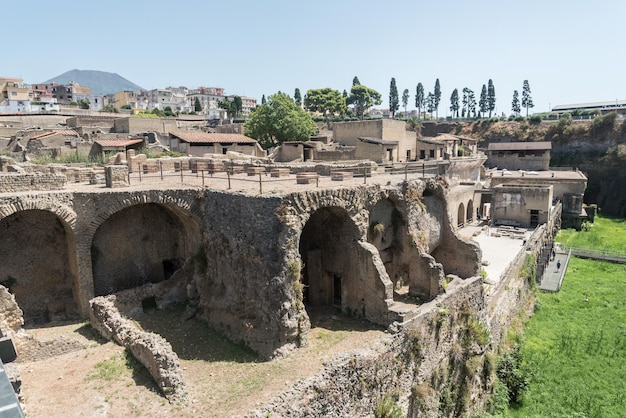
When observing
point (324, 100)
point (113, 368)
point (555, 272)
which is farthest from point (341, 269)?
point (324, 100)

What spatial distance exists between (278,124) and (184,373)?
1543 inches

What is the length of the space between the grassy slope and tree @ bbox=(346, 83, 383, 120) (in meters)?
82.8

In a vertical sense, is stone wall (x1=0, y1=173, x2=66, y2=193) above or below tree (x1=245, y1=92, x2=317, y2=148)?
below

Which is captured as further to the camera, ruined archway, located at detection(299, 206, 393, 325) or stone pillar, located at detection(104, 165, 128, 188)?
stone pillar, located at detection(104, 165, 128, 188)

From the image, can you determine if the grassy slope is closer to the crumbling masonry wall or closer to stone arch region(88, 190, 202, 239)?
the crumbling masonry wall

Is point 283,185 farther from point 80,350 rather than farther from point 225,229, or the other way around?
point 80,350

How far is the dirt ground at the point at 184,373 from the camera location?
39.1 feet

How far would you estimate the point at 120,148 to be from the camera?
38406 mm

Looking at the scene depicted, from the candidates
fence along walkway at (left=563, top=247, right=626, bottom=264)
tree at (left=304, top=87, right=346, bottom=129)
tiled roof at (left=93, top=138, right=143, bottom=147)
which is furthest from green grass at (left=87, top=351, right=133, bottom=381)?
tree at (left=304, top=87, right=346, bottom=129)

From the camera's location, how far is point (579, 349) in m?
22.1

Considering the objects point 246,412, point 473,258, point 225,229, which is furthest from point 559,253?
point 246,412

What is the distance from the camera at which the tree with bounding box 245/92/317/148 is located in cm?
5028

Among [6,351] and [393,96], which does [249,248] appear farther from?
[393,96]

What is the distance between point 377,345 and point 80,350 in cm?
1073
